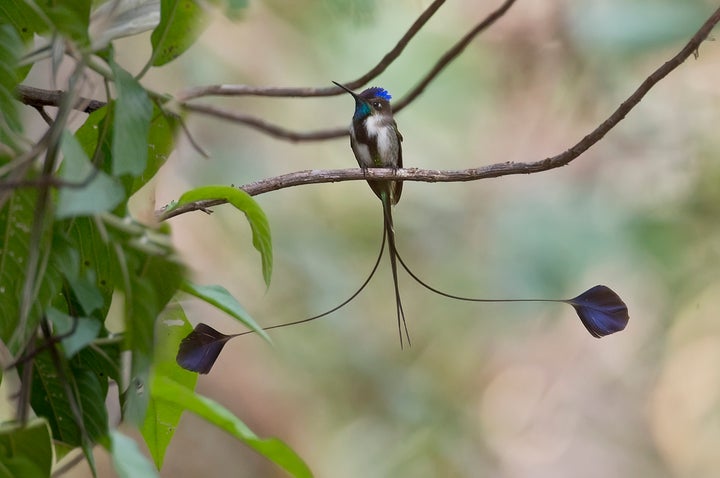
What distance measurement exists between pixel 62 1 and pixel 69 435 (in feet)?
1.11

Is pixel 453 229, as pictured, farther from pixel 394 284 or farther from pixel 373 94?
pixel 394 284

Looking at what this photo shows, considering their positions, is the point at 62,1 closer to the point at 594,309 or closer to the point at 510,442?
the point at 594,309

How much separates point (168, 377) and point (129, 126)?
367mm

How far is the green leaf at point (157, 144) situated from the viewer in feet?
2.82

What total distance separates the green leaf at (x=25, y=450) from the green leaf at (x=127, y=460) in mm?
53

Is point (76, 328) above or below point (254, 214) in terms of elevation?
below

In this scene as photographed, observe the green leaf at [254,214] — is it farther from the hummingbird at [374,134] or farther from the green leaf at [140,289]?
the hummingbird at [374,134]

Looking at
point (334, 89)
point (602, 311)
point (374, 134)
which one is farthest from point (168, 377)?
point (374, 134)

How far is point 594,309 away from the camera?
3.01ft

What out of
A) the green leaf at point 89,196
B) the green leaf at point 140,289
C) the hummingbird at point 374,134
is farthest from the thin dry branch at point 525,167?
the hummingbird at point 374,134

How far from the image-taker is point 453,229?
4.21 meters

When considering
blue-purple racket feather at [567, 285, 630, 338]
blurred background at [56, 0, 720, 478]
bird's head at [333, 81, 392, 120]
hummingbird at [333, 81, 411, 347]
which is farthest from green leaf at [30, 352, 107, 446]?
blurred background at [56, 0, 720, 478]

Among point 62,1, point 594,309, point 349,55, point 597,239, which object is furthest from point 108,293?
point 597,239

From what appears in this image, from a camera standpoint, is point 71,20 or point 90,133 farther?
point 90,133
